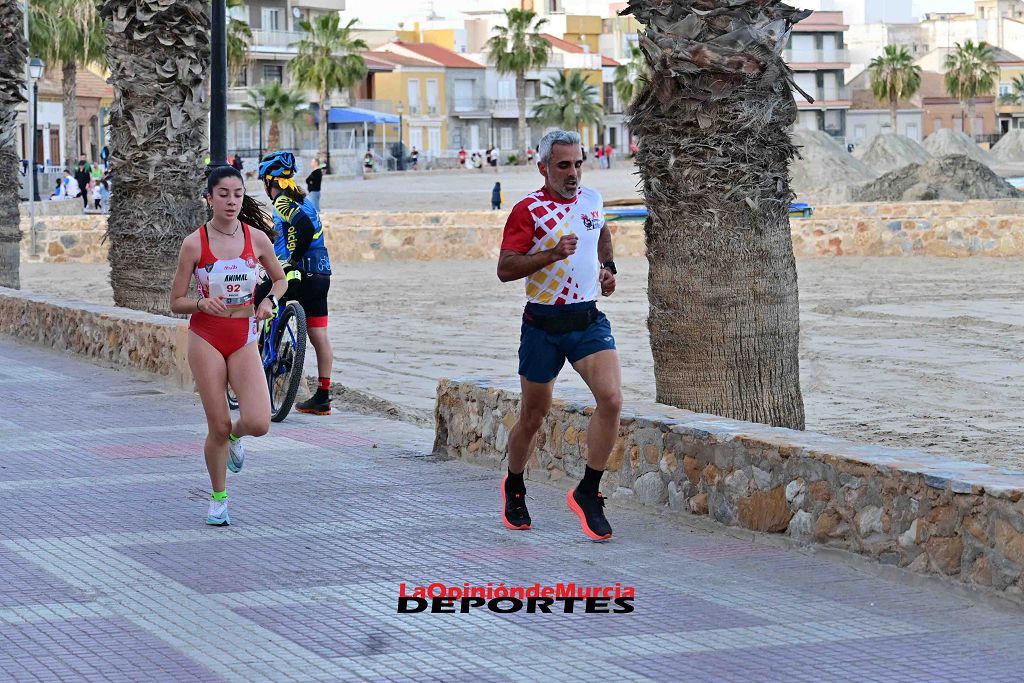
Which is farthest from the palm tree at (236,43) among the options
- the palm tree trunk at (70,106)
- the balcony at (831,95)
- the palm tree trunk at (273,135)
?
the balcony at (831,95)

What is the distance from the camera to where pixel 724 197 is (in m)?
7.61

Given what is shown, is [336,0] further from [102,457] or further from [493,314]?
[102,457]

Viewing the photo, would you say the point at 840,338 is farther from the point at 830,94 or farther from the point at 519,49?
the point at 830,94

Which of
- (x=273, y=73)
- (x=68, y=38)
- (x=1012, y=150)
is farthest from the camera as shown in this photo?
(x=1012, y=150)

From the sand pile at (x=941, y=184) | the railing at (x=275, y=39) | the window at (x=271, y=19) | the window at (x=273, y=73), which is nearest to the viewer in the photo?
the sand pile at (x=941, y=184)

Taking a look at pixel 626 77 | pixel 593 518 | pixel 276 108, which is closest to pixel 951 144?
pixel 276 108

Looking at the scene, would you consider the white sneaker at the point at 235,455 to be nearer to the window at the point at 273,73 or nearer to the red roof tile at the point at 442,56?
the window at the point at 273,73

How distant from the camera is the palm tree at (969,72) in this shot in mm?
118312

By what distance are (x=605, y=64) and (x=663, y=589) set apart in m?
114

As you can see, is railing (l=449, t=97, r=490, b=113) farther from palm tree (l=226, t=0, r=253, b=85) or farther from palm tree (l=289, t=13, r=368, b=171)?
palm tree (l=226, t=0, r=253, b=85)

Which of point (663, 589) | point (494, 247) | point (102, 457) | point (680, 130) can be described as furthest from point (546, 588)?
point (494, 247)

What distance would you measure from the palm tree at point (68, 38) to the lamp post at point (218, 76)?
138 ft

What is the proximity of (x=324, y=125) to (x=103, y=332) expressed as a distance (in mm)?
69955

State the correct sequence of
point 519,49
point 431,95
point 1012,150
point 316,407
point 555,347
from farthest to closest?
point 431,95 → point 519,49 → point 1012,150 → point 316,407 → point 555,347
